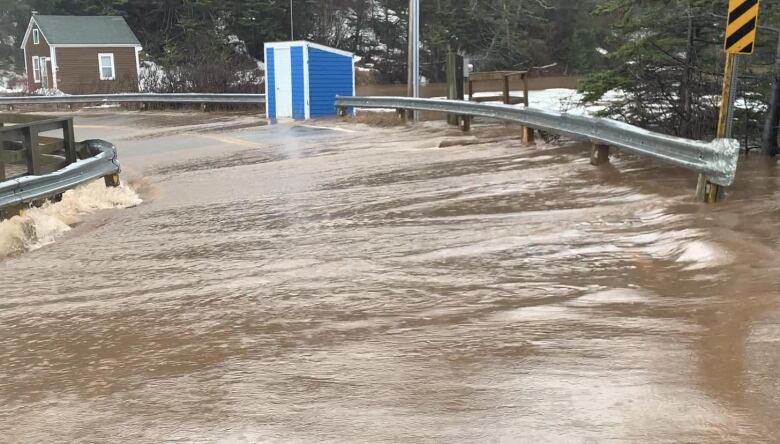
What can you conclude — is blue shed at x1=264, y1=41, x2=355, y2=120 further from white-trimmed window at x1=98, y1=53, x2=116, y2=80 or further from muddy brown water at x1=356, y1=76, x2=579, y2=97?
white-trimmed window at x1=98, y1=53, x2=116, y2=80

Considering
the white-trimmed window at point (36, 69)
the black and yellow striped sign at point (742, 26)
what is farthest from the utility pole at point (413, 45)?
the white-trimmed window at point (36, 69)

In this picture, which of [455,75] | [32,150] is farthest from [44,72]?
[32,150]

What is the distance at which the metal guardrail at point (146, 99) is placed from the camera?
29.7 meters

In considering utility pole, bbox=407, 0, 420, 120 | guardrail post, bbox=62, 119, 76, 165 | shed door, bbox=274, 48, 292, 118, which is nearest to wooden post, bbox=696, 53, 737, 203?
guardrail post, bbox=62, 119, 76, 165

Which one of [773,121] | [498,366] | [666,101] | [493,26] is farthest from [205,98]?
[493,26]

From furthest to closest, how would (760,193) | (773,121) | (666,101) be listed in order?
(666,101) < (773,121) < (760,193)

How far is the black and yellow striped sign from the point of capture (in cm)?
738

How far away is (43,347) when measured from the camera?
499 cm

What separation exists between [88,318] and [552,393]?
137 inches

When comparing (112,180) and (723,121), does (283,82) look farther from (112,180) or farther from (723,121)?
(723,121)

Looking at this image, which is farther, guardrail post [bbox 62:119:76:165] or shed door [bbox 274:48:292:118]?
shed door [bbox 274:48:292:118]

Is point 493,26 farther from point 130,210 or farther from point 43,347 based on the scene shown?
point 43,347

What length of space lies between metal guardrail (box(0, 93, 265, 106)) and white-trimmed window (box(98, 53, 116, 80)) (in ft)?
43.6

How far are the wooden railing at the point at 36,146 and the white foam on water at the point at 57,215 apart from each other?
0.78 m
